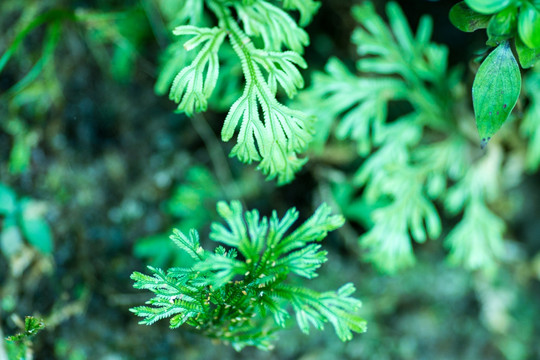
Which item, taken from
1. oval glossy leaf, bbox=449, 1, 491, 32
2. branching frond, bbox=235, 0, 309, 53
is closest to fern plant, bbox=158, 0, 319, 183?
branching frond, bbox=235, 0, 309, 53

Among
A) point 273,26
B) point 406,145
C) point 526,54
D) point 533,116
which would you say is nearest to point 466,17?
point 526,54

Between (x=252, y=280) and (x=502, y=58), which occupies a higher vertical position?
(x=502, y=58)

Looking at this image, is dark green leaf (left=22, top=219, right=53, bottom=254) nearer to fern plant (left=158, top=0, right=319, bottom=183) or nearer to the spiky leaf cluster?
fern plant (left=158, top=0, right=319, bottom=183)

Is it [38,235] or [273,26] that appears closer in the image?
[273,26]

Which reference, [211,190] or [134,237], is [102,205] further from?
[211,190]

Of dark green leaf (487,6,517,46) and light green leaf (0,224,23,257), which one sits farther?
light green leaf (0,224,23,257)

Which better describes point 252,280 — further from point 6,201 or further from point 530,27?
point 6,201
